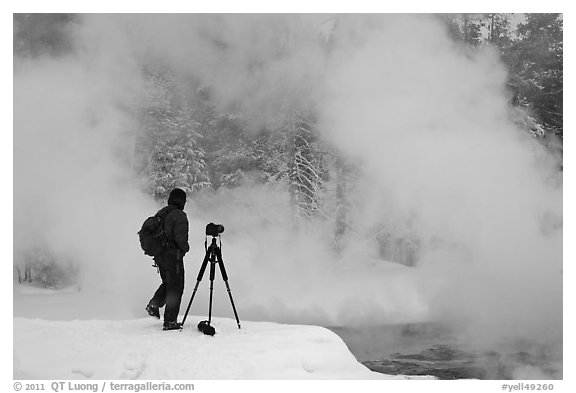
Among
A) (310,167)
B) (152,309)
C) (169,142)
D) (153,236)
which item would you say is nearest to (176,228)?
(153,236)

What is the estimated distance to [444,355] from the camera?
6.29 meters

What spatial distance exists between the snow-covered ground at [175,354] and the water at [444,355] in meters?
1.32

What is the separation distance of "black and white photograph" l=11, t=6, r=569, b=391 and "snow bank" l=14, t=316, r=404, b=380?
2.08ft

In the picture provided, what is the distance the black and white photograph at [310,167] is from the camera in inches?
247

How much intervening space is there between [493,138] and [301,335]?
3.71 m

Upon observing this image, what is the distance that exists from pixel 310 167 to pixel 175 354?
4008 mm

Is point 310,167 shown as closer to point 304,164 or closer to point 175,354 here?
point 304,164

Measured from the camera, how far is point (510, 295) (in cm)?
720

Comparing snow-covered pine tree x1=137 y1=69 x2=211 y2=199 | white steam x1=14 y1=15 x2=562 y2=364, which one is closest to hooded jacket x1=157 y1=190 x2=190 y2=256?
white steam x1=14 y1=15 x2=562 y2=364

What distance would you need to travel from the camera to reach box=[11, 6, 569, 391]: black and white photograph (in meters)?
6.28

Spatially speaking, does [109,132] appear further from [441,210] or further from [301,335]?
[441,210]

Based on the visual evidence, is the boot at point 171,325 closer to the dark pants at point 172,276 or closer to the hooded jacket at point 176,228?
the dark pants at point 172,276

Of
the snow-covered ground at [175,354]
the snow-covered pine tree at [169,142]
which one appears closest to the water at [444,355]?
the snow-covered ground at [175,354]
